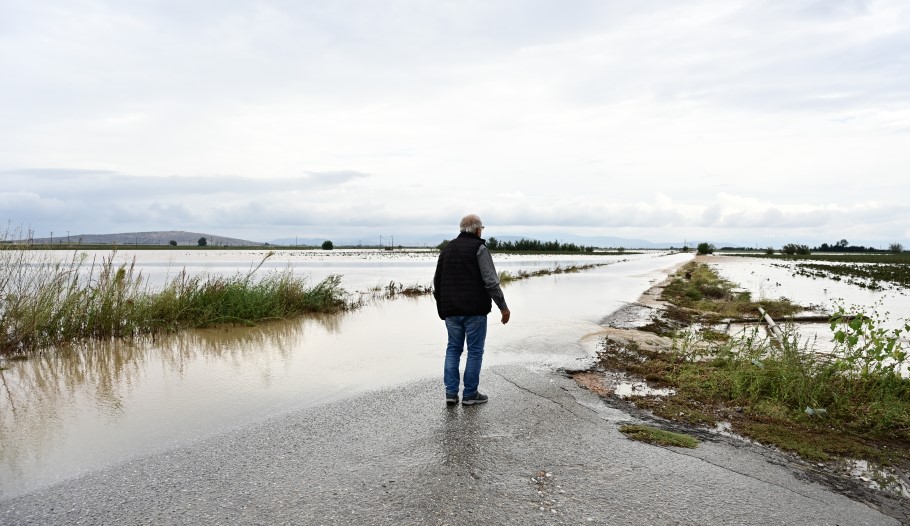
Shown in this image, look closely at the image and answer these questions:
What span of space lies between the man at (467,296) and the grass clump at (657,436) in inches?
74.8

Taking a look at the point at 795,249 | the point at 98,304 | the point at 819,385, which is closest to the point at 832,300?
the point at 819,385

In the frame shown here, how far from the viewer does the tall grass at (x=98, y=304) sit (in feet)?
34.1

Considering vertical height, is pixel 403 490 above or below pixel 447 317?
below

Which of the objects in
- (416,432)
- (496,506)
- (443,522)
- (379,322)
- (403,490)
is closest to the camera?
(443,522)

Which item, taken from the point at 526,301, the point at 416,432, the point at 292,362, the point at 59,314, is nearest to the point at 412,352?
the point at 292,362

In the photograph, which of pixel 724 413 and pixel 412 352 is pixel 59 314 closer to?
pixel 412 352

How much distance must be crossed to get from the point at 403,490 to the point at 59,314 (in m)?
9.96

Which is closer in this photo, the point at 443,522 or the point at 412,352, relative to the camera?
the point at 443,522

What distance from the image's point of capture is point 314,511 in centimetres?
Result: 404

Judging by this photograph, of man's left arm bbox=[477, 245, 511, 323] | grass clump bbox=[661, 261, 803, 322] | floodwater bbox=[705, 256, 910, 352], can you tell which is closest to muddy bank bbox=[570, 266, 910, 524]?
man's left arm bbox=[477, 245, 511, 323]

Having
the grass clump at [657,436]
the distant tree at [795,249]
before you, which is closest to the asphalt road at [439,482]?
the grass clump at [657,436]

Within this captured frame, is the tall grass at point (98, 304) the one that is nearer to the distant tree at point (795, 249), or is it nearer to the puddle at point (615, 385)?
the puddle at point (615, 385)

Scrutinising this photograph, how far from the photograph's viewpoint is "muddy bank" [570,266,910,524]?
4.69 metres

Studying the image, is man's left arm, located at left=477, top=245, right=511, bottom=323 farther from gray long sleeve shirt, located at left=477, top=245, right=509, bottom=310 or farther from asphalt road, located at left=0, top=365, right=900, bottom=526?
asphalt road, located at left=0, top=365, right=900, bottom=526
